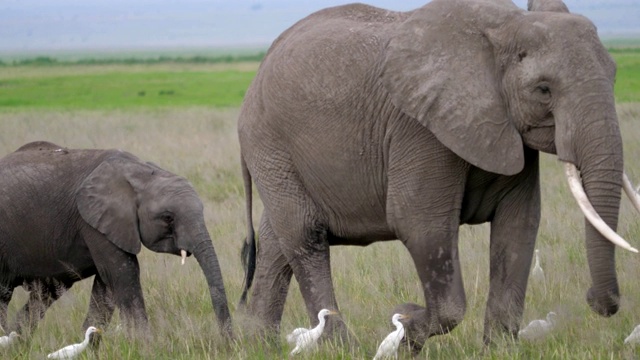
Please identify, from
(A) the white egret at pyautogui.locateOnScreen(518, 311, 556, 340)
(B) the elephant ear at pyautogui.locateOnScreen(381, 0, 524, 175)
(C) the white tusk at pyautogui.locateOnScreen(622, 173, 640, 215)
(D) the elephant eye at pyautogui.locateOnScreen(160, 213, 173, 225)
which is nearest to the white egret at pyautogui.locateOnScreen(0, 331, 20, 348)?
(D) the elephant eye at pyautogui.locateOnScreen(160, 213, 173, 225)

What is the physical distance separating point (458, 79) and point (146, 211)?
2.34 meters

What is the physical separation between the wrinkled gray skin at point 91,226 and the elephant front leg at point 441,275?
1.52 meters

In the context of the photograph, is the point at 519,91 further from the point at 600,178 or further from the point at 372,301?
the point at 372,301

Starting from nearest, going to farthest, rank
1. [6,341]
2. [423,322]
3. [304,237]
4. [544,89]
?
[544,89], [423,322], [304,237], [6,341]

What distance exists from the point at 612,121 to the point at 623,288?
2360mm

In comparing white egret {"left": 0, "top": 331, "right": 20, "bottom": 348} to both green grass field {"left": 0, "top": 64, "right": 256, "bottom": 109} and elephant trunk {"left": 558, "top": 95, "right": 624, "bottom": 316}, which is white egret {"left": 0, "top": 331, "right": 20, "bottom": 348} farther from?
green grass field {"left": 0, "top": 64, "right": 256, "bottom": 109}

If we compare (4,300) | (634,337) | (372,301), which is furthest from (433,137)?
(4,300)

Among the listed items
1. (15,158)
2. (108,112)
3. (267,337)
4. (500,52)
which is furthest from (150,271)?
(108,112)

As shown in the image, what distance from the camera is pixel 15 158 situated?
24.8ft

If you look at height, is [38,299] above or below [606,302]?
below

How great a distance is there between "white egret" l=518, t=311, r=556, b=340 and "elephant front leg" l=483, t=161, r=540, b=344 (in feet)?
0.42

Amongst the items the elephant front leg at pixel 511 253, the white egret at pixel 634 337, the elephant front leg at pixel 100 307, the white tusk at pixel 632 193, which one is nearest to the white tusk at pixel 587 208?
the white tusk at pixel 632 193

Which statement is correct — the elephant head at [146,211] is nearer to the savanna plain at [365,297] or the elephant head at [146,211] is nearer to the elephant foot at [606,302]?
the savanna plain at [365,297]

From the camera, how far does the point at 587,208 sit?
492 centimetres
